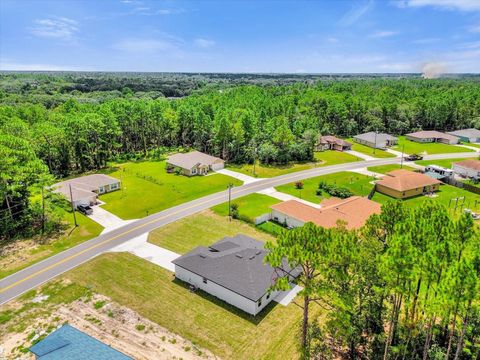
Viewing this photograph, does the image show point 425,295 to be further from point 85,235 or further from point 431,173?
point 431,173

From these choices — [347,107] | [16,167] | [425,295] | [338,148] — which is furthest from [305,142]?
[425,295]

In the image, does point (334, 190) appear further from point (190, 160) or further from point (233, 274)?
point (233, 274)

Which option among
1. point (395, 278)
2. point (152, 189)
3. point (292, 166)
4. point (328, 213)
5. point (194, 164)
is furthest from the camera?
point (292, 166)

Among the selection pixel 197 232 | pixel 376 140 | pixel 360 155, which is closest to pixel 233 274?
pixel 197 232

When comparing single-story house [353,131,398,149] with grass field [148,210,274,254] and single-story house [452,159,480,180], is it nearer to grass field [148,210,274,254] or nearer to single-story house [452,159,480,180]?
single-story house [452,159,480,180]

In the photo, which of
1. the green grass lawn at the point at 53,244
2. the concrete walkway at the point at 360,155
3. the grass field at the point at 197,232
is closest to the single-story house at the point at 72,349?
the green grass lawn at the point at 53,244
